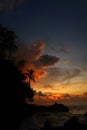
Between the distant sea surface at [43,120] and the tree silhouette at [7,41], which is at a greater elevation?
the tree silhouette at [7,41]

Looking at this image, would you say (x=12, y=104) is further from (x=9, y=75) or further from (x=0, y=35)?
(x=0, y=35)

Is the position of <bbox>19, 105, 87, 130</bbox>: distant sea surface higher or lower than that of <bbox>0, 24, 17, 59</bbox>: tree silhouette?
lower

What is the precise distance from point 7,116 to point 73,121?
707 inches

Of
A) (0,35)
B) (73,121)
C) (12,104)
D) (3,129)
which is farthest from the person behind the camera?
(0,35)

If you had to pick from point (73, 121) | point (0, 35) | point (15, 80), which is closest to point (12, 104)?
point (15, 80)

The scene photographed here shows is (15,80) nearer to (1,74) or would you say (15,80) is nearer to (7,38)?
(1,74)

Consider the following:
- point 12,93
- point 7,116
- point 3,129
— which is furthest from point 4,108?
point 3,129

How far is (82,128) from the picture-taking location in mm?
26578

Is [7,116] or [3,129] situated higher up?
[7,116]

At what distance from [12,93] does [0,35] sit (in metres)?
28.6

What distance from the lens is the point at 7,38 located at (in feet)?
240

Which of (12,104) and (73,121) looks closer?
(73,121)

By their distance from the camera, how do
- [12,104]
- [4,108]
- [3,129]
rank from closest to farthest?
[3,129], [4,108], [12,104]

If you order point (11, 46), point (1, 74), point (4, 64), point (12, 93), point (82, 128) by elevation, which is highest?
point (11, 46)
